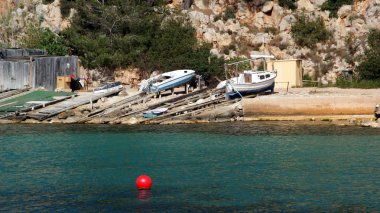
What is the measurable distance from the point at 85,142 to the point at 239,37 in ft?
92.0

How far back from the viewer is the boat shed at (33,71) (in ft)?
213

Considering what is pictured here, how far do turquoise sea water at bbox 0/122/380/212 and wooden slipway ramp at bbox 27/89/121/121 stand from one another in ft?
9.25

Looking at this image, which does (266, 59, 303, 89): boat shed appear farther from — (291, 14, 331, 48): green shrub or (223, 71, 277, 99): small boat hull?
(291, 14, 331, 48): green shrub

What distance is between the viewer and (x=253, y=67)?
66375 millimetres

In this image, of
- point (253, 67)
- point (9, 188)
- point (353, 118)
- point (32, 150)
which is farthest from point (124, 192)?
point (253, 67)

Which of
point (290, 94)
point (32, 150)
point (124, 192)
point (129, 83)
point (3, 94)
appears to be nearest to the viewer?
point (124, 192)

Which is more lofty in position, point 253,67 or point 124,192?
point 253,67

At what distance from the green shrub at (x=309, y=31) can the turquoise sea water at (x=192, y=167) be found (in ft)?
60.6

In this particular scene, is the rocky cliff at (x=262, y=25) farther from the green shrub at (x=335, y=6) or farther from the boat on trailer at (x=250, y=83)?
the boat on trailer at (x=250, y=83)

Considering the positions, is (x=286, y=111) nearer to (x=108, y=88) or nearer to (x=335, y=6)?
(x=108, y=88)

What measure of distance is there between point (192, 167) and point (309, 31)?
3550cm

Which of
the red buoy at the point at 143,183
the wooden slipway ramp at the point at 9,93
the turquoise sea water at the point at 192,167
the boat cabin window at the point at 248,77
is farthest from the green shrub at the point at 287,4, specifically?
the red buoy at the point at 143,183

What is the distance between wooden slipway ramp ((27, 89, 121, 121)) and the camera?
56219 millimetres

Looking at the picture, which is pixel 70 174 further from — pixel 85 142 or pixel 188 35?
pixel 188 35
